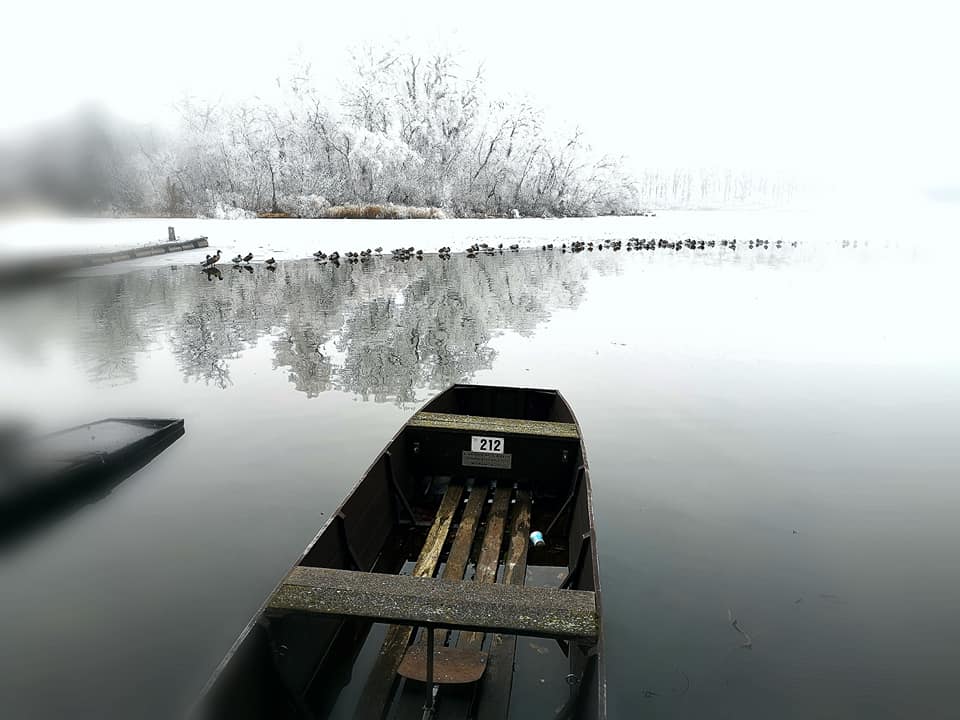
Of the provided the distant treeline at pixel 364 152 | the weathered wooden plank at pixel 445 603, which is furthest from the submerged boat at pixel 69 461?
the distant treeline at pixel 364 152

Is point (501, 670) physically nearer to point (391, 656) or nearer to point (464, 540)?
point (391, 656)

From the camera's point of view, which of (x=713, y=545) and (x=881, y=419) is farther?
(x=881, y=419)

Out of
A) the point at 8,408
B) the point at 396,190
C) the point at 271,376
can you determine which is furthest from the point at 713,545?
the point at 396,190

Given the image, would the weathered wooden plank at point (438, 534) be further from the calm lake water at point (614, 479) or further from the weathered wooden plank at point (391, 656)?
the calm lake water at point (614, 479)

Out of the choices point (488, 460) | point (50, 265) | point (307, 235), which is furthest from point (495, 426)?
point (307, 235)

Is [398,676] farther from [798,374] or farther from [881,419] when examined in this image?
[798,374]

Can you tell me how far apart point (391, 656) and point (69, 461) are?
6.77 metres

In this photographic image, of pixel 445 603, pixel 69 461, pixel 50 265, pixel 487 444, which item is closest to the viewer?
pixel 445 603

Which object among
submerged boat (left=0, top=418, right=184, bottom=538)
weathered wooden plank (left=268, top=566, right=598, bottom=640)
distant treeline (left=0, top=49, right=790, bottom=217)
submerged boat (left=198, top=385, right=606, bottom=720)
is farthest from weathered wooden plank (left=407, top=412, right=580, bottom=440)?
distant treeline (left=0, top=49, right=790, bottom=217)

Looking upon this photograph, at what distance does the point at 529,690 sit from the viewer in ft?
17.6

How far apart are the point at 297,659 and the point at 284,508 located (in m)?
4.32

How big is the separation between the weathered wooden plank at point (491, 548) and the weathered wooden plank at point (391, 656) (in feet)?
1.65

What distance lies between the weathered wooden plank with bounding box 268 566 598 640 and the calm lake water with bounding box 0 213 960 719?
1.32 metres

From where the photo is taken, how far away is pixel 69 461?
30.6 ft
